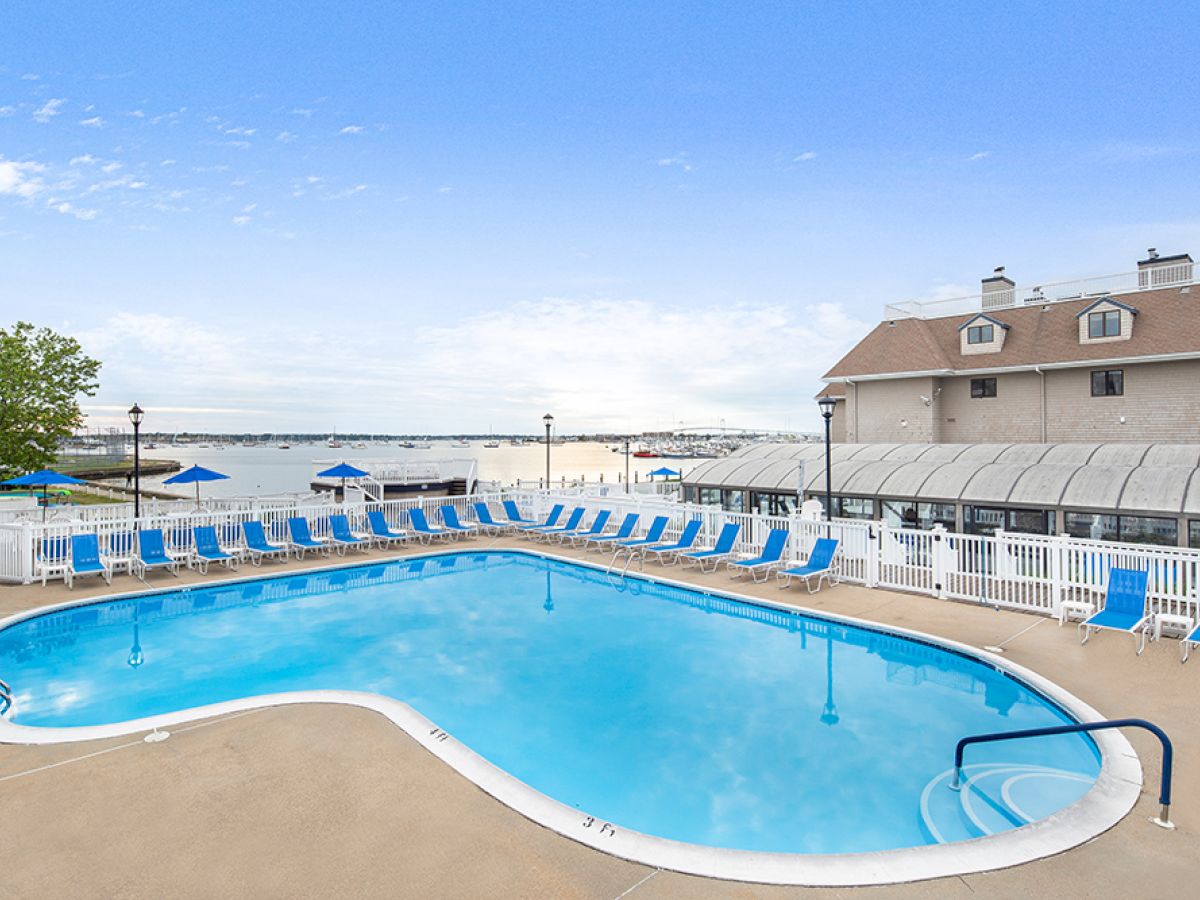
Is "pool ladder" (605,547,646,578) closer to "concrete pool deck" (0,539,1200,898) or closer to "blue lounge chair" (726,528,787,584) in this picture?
"blue lounge chair" (726,528,787,584)

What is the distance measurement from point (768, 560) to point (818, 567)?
995 mm

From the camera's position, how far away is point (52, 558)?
1182 centimetres

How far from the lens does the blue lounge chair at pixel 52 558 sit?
11.6m

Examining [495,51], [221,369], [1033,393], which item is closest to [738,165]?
[495,51]

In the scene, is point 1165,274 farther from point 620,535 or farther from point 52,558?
point 52,558

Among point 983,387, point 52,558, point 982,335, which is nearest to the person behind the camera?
point 52,558

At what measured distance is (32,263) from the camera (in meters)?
18.0

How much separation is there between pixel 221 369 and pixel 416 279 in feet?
46.2

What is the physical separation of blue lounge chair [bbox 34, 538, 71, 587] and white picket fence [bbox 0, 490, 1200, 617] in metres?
0.03

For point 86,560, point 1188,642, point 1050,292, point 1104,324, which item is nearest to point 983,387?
point 1104,324

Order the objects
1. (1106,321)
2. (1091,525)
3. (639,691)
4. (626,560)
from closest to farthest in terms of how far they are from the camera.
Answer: (639,691) → (1091,525) → (626,560) → (1106,321)

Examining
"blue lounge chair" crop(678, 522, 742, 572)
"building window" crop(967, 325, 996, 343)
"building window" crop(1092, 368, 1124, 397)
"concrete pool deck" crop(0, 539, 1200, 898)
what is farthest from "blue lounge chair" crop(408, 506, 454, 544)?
"building window" crop(1092, 368, 1124, 397)

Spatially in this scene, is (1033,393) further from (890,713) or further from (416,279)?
(416,279)

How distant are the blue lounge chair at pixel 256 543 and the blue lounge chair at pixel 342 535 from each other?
1078mm
